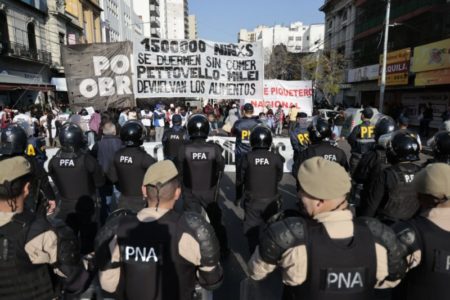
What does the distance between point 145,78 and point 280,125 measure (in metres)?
9.20

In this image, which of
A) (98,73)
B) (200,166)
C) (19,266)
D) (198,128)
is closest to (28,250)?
(19,266)

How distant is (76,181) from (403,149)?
12.4 ft

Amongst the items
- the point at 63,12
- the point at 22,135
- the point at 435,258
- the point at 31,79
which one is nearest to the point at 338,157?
the point at 435,258

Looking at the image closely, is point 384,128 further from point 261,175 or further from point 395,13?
point 395,13

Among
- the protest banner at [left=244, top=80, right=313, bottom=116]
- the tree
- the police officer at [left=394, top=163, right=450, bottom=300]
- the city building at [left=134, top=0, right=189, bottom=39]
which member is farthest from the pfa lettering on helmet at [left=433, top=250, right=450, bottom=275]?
the city building at [left=134, top=0, right=189, bottom=39]

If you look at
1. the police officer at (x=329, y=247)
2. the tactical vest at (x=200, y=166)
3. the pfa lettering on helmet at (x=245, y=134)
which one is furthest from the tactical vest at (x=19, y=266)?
the pfa lettering on helmet at (x=245, y=134)

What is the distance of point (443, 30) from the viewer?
2388cm

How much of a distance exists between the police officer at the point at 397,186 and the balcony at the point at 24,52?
88.0 ft

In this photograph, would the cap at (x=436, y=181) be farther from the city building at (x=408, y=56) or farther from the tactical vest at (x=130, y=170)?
the city building at (x=408, y=56)

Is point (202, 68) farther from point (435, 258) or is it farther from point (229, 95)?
point (435, 258)

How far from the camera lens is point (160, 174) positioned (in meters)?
2.07

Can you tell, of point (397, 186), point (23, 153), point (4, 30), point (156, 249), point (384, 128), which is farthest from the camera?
point (4, 30)

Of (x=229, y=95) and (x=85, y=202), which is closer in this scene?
(x=85, y=202)

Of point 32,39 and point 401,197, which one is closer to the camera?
point 401,197
